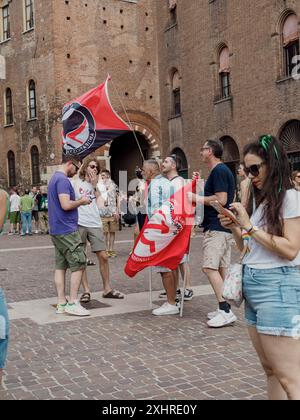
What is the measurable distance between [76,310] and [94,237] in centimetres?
124

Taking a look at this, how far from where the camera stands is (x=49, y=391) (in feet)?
13.5

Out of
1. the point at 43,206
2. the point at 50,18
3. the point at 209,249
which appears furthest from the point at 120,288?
the point at 50,18

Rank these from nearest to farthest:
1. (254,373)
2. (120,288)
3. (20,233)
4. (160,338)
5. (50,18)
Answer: (254,373)
(160,338)
(120,288)
(20,233)
(50,18)

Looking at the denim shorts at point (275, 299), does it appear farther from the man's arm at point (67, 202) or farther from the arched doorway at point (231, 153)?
the arched doorway at point (231, 153)

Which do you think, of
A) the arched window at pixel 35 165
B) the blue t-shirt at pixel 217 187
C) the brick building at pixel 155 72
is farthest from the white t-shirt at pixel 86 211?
the arched window at pixel 35 165

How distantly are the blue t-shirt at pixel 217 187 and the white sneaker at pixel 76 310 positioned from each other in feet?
5.76

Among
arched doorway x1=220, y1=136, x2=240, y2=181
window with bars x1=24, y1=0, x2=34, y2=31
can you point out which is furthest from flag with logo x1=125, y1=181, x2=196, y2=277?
window with bars x1=24, y1=0, x2=34, y2=31

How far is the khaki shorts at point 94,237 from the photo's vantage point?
24.3 ft

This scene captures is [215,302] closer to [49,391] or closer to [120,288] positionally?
[120,288]

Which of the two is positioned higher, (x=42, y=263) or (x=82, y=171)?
(x=82, y=171)

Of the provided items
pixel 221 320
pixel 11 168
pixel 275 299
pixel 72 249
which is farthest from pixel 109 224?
pixel 11 168

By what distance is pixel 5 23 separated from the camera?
31.7 metres

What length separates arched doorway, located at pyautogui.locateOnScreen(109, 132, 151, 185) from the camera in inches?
1238

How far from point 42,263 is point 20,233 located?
10.8 m
